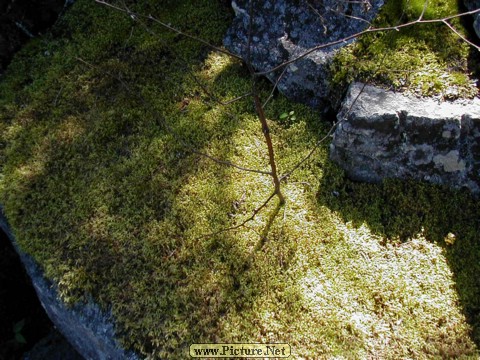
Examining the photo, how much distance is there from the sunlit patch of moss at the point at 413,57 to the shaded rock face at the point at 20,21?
3.89 m

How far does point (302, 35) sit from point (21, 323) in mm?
4680

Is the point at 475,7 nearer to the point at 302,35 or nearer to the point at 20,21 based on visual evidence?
the point at 302,35

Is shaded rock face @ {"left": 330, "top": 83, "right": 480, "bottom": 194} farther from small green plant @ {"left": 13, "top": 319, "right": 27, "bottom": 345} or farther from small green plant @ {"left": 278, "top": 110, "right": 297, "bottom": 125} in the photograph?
small green plant @ {"left": 13, "top": 319, "right": 27, "bottom": 345}

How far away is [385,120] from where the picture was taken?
342 cm

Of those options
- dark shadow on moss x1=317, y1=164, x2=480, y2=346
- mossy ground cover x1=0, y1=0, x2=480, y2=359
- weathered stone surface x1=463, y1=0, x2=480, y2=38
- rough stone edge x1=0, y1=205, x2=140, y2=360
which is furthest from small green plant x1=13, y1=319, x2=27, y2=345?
weathered stone surface x1=463, y1=0, x2=480, y2=38

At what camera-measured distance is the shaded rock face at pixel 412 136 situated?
3.37m

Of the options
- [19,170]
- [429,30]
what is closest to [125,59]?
[19,170]

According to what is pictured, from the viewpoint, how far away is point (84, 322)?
3.20 m

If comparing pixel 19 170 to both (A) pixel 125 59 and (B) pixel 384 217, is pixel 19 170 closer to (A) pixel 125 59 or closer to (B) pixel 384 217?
(A) pixel 125 59

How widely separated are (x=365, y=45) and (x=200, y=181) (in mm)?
2176

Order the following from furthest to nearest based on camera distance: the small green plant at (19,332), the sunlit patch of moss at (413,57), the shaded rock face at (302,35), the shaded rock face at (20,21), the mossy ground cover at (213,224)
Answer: the shaded rock face at (20,21), the small green plant at (19,332), the shaded rock face at (302,35), the sunlit patch of moss at (413,57), the mossy ground cover at (213,224)

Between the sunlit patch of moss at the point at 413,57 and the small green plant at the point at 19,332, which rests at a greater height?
the sunlit patch of moss at the point at 413,57

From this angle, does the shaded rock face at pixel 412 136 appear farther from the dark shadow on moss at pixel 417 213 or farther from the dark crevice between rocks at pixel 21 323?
the dark crevice between rocks at pixel 21 323

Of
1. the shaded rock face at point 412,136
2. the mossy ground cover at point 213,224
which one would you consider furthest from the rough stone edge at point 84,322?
the shaded rock face at point 412,136
